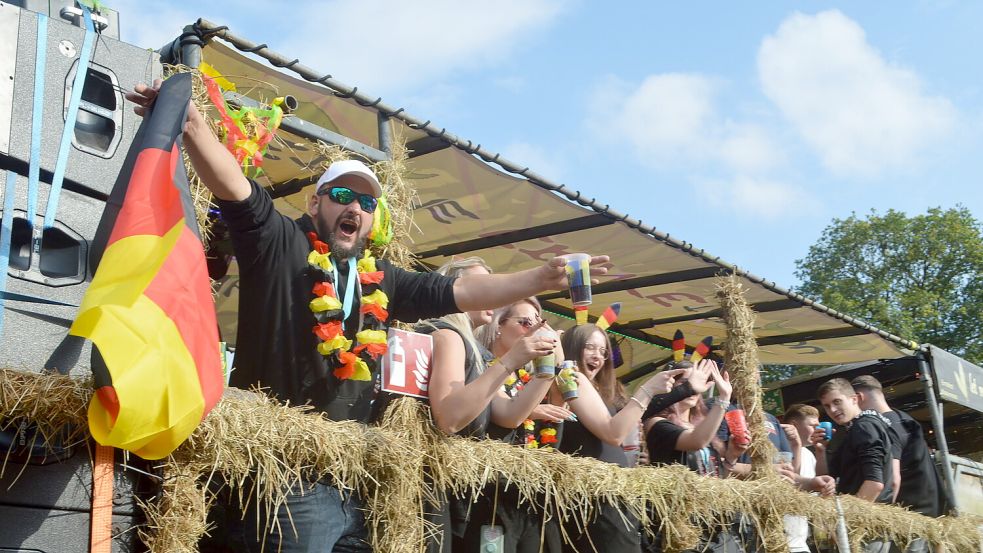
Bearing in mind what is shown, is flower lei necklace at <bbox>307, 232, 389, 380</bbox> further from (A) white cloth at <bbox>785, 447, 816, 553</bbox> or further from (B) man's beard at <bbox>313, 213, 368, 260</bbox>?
(A) white cloth at <bbox>785, 447, 816, 553</bbox>

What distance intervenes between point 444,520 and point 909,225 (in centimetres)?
3489

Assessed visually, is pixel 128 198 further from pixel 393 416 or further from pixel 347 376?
pixel 393 416

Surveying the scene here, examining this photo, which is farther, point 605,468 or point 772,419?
point 772,419

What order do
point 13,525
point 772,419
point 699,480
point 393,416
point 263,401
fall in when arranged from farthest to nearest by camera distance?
point 772,419 → point 699,480 → point 393,416 → point 263,401 → point 13,525

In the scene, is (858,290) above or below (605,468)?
above

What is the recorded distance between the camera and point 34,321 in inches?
119

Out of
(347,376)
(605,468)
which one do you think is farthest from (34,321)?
(605,468)

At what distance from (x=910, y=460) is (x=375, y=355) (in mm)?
5722

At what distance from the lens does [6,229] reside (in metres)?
2.99

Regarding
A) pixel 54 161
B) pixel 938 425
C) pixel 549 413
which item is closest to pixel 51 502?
pixel 54 161

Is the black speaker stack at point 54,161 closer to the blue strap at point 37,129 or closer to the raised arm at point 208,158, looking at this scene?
the blue strap at point 37,129

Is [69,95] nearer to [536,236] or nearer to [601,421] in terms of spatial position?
[601,421]

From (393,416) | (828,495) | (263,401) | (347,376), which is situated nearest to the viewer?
(263,401)

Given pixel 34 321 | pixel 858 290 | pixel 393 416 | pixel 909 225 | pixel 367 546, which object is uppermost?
pixel 909 225
